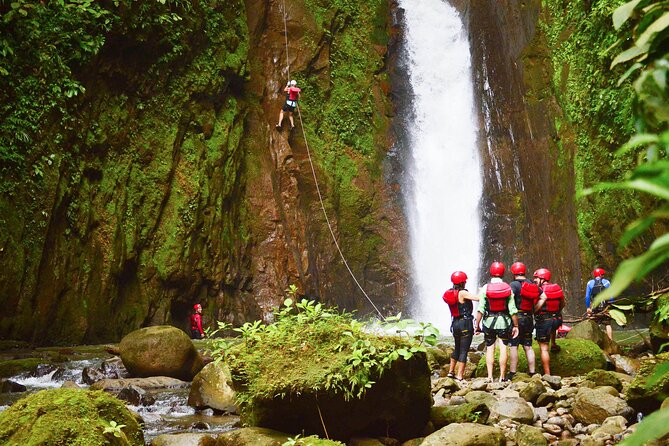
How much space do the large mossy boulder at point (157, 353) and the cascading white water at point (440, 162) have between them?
11.8 meters

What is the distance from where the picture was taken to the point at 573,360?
9.16 metres

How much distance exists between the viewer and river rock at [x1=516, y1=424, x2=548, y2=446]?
5.23m

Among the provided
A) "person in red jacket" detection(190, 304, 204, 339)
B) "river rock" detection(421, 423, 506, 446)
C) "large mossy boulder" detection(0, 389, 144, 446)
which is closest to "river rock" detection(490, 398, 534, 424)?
"river rock" detection(421, 423, 506, 446)

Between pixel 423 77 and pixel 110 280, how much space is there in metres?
14.5

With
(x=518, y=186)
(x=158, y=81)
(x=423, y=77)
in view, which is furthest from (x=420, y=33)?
(x=158, y=81)

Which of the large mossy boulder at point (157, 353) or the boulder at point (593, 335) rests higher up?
the boulder at point (593, 335)

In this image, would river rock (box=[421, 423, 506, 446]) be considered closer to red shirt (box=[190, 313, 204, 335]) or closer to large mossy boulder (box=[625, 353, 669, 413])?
large mossy boulder (box=[625, 353, 669, 413])

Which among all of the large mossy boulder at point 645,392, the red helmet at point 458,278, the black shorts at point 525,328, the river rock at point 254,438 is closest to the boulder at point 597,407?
A: the large mossy boulder at point 645,392

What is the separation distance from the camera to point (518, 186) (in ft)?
64.3

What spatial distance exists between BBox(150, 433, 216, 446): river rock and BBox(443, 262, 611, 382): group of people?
426 centimetres

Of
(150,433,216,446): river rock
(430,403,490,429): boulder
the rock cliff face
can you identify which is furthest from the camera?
the rock cliff face

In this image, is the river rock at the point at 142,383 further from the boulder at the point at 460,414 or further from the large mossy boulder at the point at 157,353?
the boulder at the point at 460,414

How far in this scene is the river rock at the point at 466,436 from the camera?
4852 mm

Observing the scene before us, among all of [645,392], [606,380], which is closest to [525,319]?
[606,380]
